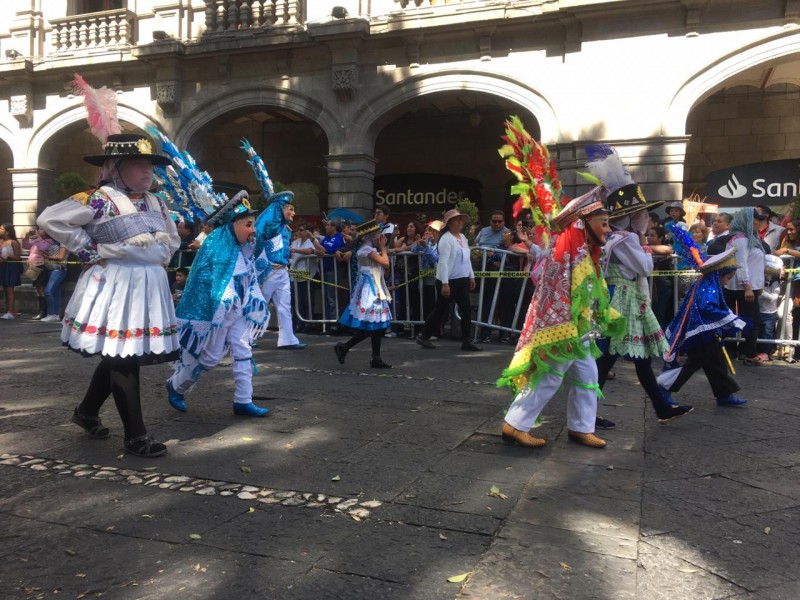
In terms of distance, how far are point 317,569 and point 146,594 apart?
64 cm

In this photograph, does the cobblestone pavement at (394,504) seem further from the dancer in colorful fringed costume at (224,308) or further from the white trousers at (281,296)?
the white trousers at (281,296)

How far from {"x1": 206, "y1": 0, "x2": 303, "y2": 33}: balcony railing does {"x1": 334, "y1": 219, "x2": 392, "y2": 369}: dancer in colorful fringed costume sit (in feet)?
28.8

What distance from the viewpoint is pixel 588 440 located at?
15.8ft

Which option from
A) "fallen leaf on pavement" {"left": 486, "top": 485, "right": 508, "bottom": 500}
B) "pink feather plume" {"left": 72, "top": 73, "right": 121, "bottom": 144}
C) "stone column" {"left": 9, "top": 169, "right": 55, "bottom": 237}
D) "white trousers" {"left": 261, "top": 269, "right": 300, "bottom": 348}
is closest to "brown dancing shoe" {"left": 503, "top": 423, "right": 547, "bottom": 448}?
"fallen leaf on pavement" {"left": 486, "top": 485, "right": 508, "bottom": 500}

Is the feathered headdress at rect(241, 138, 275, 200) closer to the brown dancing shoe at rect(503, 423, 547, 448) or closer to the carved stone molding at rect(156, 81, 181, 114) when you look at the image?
the brown dancing shoe at rect(503, 423, 547, 448)

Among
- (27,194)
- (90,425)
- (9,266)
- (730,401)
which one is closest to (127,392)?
(90,425)

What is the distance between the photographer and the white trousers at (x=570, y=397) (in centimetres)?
474

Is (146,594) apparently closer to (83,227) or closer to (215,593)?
(215,593)

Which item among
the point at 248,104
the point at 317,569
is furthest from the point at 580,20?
the point at 317,569

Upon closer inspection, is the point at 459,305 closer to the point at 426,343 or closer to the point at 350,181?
the point at 426,343

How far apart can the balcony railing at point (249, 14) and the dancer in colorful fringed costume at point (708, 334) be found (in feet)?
38.1

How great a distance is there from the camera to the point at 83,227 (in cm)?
450

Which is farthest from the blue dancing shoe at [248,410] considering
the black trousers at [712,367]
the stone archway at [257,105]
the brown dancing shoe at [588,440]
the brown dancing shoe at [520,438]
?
the stone archway at [257,105]

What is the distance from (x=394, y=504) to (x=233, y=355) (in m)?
2.41
